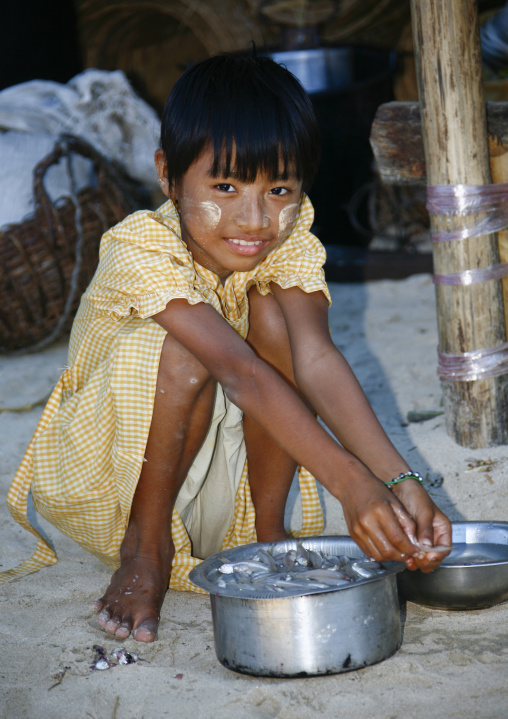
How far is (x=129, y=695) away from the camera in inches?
56.7

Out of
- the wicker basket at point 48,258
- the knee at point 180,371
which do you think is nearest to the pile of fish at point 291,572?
the knee at point 180,371

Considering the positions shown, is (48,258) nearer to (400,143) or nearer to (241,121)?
(400,143)

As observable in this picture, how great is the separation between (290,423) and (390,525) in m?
0.28

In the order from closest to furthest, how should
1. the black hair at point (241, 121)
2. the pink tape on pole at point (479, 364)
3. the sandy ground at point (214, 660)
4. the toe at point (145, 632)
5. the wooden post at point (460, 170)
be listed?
1. the sandy ground at point (214, 660)
2. the toe at point (145, 632)
3. the black hair at point (241, 121)
4. the wooden post at point (460, 170)
5. the pink tape on pole at point (479, 364)

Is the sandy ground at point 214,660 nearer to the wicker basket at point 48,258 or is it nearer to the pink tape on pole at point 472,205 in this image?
the pink tape on pole at point 472,205

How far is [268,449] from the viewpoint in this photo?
1.92 metres

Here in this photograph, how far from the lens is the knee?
1.70 m

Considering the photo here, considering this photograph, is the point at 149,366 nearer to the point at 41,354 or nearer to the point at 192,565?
the point at 192,565

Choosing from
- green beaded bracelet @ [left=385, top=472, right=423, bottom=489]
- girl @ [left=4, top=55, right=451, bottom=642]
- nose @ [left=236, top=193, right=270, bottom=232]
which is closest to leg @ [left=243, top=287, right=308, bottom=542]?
girl @ [left=4, top=55, right=451, bottom=642]

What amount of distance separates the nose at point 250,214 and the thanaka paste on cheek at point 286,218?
58 millimetres

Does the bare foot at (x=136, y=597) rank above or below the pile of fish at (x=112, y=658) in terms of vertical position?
above

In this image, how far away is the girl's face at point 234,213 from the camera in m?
1.76

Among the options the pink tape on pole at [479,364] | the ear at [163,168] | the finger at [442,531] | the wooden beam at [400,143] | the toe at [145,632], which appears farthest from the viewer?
the wooden beam at [400,143]

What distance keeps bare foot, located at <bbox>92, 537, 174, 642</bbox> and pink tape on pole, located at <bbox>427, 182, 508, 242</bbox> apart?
3.95 feet
